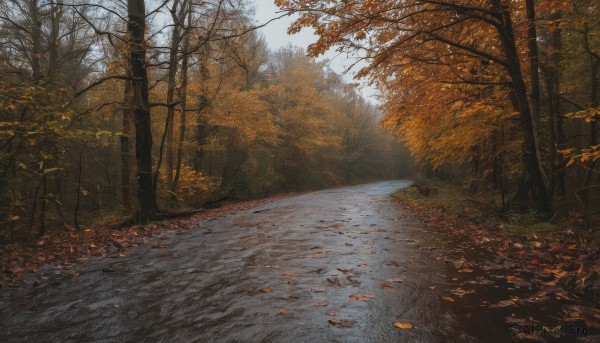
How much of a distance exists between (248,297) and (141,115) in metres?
8.13

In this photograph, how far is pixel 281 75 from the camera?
3003 cm

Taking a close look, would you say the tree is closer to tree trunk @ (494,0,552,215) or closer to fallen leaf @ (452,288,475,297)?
tree trunk @ (494,0,552,215)

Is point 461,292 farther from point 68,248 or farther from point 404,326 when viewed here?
point 68,248

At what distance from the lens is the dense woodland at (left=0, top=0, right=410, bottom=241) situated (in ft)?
24.5

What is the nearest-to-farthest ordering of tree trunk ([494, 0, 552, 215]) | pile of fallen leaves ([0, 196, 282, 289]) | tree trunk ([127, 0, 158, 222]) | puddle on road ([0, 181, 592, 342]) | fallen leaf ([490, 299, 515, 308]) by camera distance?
puddle on road ([0, 181, 592, 342]) → fallen leaf ([490, 299, 515, 308]) → pile of fallen leaves ([0, 196, 282, 289]) → tree trunk ([494, 0, 552, 215]) → tree trunk ([127, 0, 158, 222])

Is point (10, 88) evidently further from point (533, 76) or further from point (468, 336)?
point (533, 76)

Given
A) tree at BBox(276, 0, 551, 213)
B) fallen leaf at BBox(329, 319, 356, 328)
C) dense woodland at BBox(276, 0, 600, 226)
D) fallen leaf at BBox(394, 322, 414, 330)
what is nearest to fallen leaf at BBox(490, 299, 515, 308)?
fallen leaf at BBox(394, 322, 414, 330)

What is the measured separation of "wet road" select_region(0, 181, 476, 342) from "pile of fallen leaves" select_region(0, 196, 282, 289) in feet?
1.64

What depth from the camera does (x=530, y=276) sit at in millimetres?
4824

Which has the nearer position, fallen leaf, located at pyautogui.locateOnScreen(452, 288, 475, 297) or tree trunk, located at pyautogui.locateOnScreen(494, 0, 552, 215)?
fallen leaf, located at pyautogui.locateOnScreen(452, 288, 475, 297)

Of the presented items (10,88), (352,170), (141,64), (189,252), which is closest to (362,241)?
(189,252)

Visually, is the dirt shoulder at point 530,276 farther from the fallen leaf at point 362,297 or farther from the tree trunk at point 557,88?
the tree trunk at point 557,88

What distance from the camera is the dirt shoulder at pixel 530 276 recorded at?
3543 millimetres

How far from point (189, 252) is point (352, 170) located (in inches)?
1477
